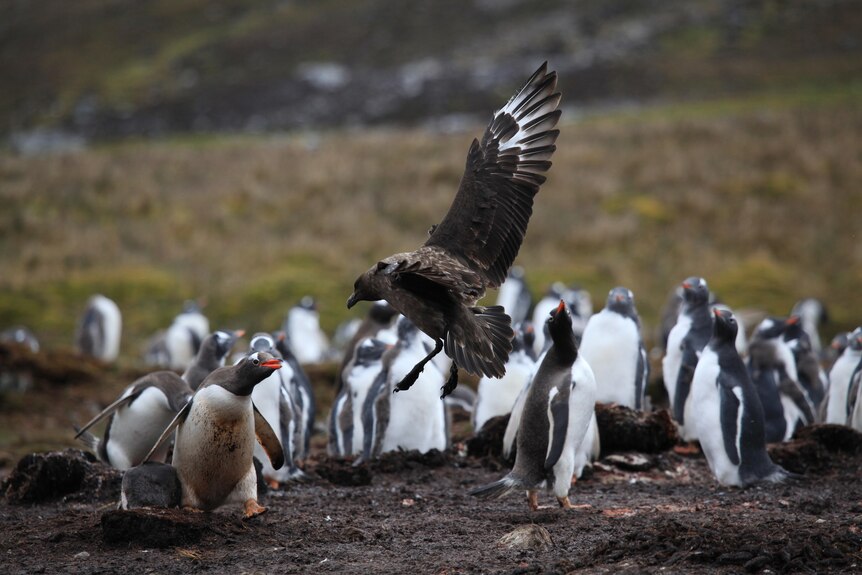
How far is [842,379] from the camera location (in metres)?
11.5

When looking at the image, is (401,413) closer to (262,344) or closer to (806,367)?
(262,344)

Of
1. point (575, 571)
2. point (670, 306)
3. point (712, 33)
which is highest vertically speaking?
point (712, 33)

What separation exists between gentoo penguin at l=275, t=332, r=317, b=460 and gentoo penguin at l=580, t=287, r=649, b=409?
3061 millimetres

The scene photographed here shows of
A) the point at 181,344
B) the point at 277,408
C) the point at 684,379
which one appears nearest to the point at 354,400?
the point at 277,408

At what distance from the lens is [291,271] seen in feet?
79.7

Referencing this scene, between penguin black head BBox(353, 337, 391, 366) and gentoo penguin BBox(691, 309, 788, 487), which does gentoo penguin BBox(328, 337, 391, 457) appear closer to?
penguin black head BBox(353, 337, 391, 366)

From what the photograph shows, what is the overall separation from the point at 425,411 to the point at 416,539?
11.1ft

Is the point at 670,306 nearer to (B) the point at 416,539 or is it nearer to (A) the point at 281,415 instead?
(A) the point at 281,415

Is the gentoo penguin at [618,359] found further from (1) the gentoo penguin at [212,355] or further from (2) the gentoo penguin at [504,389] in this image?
(1) the gentoo penguin at [212,355]

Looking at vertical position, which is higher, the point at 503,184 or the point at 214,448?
the point at 503,184

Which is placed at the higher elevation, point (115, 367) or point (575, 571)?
point (115, 367)

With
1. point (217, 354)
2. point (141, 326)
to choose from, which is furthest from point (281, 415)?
point (141, 326)

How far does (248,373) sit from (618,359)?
5325mm

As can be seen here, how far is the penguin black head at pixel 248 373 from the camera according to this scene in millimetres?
7145
